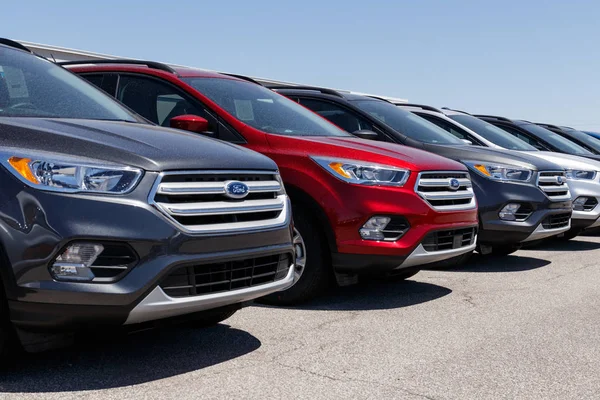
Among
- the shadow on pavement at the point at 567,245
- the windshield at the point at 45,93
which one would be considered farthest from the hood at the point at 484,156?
the windshield at the point at 45,93

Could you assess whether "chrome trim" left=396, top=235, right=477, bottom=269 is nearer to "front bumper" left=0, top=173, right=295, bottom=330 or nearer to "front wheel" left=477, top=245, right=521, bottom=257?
"front bumper" left=0, top=173, right=295, bottom=330

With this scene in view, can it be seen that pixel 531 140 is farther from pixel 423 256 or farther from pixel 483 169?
pixel 423 256

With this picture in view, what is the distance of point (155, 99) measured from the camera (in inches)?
258

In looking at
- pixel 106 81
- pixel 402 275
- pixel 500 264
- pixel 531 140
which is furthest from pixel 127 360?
pixel 531 140

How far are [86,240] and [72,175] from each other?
33 centimetres

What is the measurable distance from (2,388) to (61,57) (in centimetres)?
885

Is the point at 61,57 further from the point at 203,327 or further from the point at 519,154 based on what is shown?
the point at 203,327

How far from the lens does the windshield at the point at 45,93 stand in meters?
4.60

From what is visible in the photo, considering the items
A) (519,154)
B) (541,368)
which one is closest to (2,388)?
(541,368)

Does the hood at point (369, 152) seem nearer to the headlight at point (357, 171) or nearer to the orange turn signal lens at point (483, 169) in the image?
the headlight at point (357, 171)

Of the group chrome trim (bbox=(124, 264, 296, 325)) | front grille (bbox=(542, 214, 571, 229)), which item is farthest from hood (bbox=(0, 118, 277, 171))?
front grille (bbox=(542, 214, 571, 229))

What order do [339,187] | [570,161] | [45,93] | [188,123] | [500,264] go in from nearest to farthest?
[45,93] → [188,123] → [339,187] → [500,264] → [570,161]

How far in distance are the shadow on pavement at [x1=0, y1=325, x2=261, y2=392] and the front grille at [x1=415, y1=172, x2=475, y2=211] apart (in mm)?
1916

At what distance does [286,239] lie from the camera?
15.2ft
